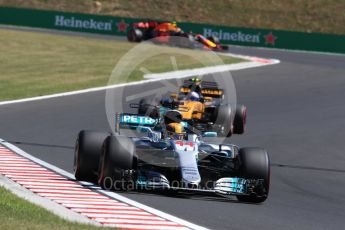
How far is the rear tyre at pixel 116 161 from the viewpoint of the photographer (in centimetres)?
1291

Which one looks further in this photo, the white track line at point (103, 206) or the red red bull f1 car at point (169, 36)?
the red red bull f1 car at point (169, 36)

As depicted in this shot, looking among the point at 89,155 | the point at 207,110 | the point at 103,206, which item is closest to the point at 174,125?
the point at 89,155

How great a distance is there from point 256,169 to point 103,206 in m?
2.44

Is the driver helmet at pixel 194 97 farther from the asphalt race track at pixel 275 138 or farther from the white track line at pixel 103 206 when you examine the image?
the white track line at pixel 103 206

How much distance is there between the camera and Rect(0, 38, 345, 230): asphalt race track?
475 inches

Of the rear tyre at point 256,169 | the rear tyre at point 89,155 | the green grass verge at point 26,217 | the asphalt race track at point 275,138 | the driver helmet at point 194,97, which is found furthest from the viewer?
the driver helmet at point 194,97

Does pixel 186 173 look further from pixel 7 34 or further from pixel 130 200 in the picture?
pixel 7 34

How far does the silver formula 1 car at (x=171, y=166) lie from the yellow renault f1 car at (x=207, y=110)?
4.03 m

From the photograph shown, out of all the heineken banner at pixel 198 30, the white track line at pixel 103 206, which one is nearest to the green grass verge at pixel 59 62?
the heineken banner at pixel 198 30

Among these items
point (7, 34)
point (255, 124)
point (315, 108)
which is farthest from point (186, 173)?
point (7, 34)

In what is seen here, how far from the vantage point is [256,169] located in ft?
43.1
